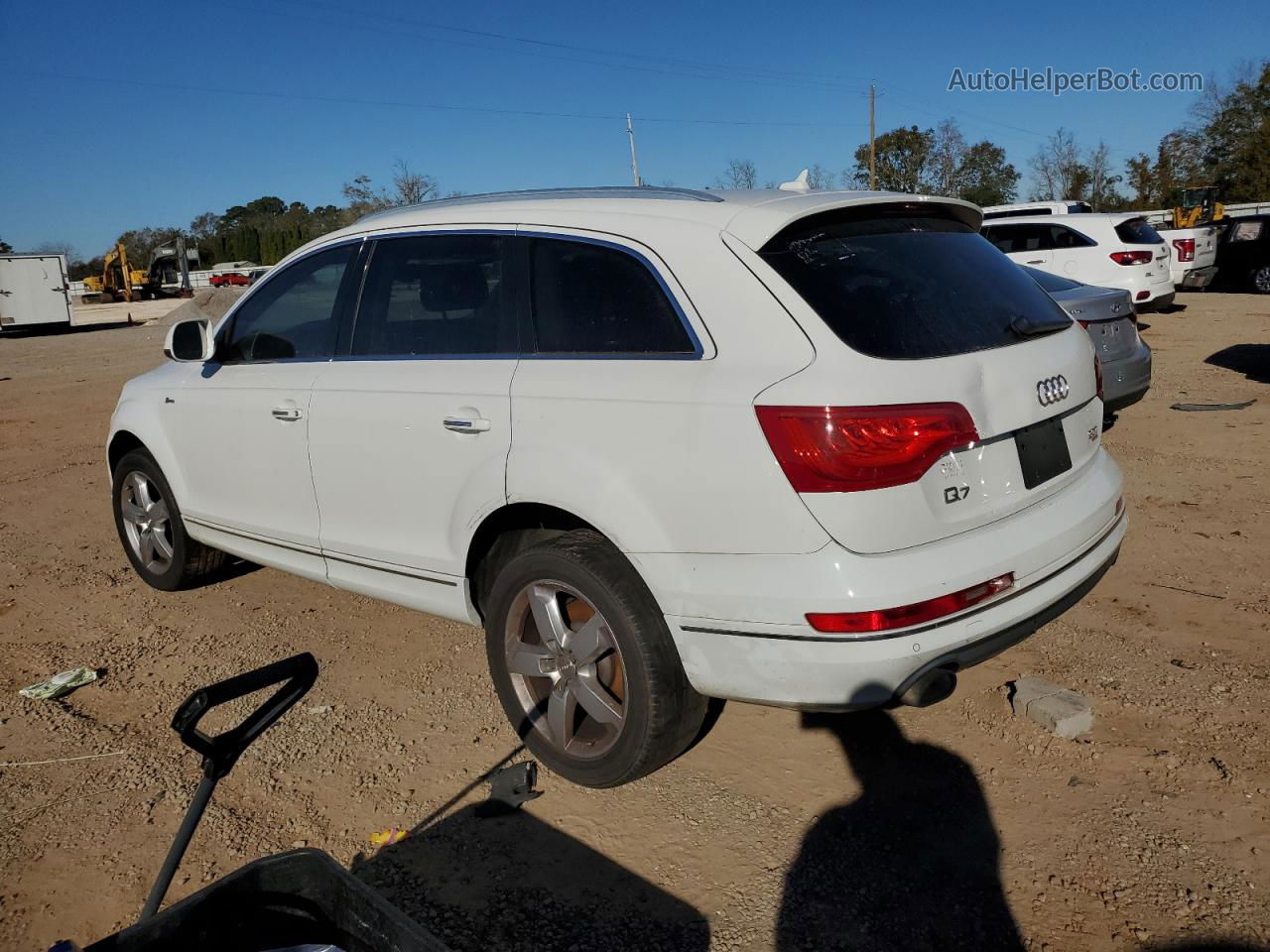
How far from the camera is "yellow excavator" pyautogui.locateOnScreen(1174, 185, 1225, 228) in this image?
27.9 meters

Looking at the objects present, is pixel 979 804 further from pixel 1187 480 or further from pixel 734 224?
pixel 1187 480

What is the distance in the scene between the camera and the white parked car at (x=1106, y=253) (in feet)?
46.1

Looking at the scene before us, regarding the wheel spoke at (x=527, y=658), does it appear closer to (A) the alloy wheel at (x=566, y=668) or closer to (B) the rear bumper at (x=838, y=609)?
(A) the alloy wheel at (x=566, y=668)

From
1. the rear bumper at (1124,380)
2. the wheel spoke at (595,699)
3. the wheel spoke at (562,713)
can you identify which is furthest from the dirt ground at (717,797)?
the rear bumper at (1124,380)

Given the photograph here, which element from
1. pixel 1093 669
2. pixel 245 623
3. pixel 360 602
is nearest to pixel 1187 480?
pixel 1093 669

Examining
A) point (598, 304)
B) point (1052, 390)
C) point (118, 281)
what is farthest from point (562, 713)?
point (118, 281)

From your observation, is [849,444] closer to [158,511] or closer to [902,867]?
[902,867]

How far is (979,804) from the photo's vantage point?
3.06 m

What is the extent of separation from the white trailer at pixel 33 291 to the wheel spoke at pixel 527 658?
30.6 metres

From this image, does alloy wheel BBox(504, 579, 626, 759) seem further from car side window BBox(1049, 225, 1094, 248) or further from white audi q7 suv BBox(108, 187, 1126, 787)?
car side window BBox(1049, 225, 1094, 248)

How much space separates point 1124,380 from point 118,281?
50148mm

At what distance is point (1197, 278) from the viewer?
58.7 feet

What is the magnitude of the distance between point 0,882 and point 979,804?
300 cm

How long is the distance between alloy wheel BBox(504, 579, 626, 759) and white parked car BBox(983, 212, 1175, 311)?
→ 1269cm
